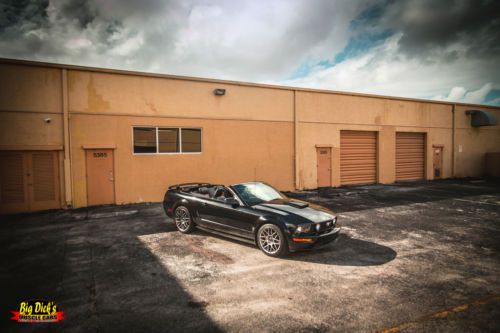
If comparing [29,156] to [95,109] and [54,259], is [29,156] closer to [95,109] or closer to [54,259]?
[95,109]

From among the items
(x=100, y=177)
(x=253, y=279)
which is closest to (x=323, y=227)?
(x=253, y=279)

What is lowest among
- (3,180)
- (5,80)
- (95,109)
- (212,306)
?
(212,306)

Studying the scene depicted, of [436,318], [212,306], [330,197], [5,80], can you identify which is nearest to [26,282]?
[212,306]

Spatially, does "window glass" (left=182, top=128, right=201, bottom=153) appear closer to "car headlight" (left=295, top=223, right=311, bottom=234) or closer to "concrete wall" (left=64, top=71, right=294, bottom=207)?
"concrete wall" (left=64, top=71, right=294, bottom=207)

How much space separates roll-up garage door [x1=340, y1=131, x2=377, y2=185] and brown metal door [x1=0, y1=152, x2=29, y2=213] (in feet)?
46.8

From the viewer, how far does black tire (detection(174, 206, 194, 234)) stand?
708cm

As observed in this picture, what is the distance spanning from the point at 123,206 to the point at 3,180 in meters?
3.87

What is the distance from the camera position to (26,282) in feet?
14.8

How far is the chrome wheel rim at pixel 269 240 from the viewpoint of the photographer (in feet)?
17.9

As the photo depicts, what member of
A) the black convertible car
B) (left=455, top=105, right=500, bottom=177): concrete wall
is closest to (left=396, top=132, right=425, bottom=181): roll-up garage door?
(left=455, top=105, right=500, bottom=177): concrete wall

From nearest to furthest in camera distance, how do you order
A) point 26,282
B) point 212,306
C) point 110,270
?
point 212,306
point 26,282
point 110,270

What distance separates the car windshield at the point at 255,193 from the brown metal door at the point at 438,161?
16.8 metres

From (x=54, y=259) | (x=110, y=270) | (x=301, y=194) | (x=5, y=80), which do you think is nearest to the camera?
(x=110, y=270)

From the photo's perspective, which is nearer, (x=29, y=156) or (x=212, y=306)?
(x=212, y=306)
